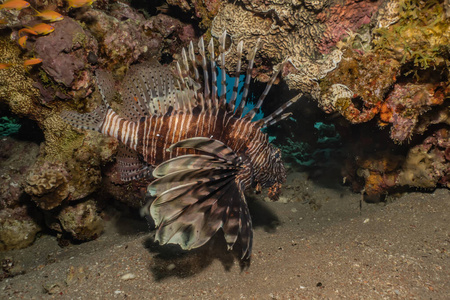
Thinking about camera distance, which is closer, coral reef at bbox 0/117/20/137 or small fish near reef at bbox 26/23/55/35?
small fish near reef at bbox 26/23/55/35

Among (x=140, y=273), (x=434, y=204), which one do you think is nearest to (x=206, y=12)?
(x=140, y=273)

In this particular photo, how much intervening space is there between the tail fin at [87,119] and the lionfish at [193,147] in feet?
0.04

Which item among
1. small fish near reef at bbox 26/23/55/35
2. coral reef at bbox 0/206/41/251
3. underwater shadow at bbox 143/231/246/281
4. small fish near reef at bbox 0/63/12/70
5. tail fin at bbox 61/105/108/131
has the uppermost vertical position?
small fish near reef at bbox 26/23/55/35

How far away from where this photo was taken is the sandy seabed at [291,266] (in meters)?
2.49

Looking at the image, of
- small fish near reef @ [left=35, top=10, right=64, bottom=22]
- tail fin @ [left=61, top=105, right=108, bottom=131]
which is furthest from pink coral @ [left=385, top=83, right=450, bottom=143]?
small fish near reef @ [left=35, top=10, right=64, bottom=22]

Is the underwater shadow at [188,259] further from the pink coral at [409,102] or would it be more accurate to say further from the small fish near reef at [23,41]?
the small fish near reef at [23,41]

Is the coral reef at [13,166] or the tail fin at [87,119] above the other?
the tail fin at [87,119]

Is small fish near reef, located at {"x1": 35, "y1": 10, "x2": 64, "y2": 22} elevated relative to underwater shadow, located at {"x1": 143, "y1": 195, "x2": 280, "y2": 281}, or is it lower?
elevated

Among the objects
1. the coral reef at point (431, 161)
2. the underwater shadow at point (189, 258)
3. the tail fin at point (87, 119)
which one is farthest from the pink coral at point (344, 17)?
the tail fin at point (87, 119)

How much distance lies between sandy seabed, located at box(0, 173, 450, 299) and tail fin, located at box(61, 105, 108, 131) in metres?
1.63

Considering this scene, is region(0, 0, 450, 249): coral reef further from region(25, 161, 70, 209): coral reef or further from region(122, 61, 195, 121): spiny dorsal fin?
region(122, 61, 195, 121): spiny dorsal fin

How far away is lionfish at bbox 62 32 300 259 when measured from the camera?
7.55 feet

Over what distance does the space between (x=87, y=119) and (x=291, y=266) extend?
114 inches

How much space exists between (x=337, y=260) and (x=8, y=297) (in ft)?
11.6
